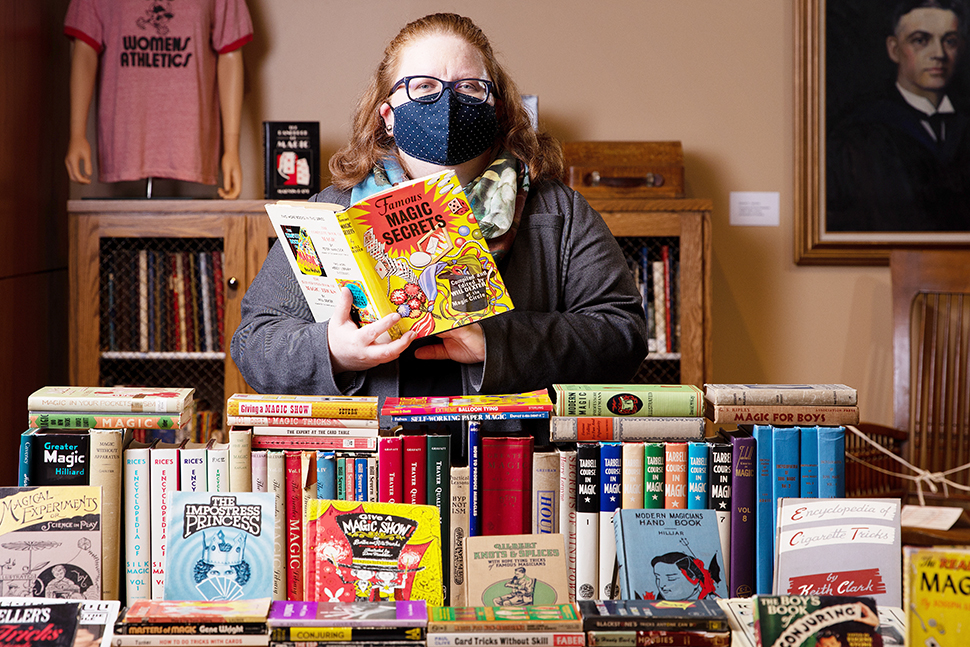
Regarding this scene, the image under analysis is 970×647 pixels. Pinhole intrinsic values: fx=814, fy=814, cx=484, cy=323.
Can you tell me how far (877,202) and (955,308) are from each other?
1.55 ft

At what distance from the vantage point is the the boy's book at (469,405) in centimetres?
98

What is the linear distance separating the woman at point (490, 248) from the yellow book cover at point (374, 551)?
359mm

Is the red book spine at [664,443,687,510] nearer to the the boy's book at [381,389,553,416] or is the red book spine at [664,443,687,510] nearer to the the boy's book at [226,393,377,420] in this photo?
the the boy's book at [381,389,553,416]

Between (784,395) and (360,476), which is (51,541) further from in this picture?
(784,395)

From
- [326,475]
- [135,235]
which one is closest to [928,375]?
[326,475]

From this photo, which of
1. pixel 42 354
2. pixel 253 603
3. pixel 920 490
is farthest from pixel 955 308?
pixel 42 354

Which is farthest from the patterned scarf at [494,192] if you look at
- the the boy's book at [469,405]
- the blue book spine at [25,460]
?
the blue book spine at [25,460]

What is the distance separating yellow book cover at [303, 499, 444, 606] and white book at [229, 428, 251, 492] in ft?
0.38

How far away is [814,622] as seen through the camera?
79cm

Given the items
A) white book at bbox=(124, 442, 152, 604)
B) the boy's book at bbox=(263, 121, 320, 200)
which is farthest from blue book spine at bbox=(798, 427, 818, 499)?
the boy's book at bbox=(263, 121, 320, 200)

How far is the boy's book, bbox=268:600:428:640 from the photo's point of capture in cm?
78

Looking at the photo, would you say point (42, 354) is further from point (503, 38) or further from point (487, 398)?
point (487, 398)

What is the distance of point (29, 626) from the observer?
31.0 inches

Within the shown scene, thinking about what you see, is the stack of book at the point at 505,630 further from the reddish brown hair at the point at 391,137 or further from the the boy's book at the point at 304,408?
the reddish brown hair at the point at 391,137
